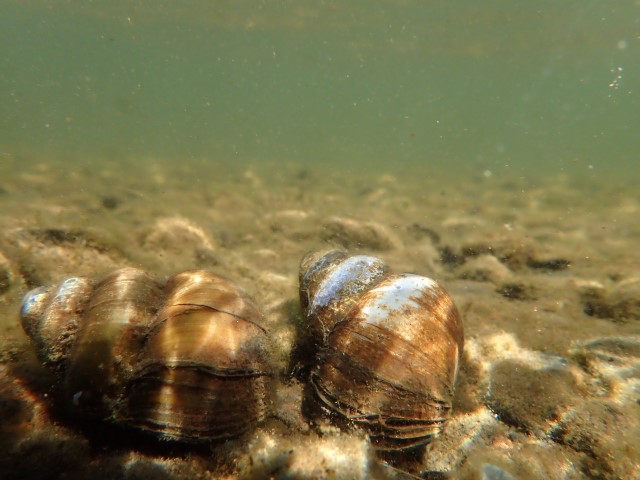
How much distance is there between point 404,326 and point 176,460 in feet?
5.01

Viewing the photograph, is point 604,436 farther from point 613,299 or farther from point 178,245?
point 178,245

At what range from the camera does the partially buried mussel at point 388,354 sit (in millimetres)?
1880

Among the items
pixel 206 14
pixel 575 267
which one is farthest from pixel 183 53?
pixel 575 267

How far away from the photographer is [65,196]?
6395 millimetres

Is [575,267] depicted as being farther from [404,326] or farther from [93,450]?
[93,450]

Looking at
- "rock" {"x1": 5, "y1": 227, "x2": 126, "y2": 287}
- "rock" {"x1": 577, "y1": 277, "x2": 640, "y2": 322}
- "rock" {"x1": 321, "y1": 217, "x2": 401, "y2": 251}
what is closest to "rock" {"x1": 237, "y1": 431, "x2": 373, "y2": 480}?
"rock" {"x1": 5, "y1": 227, "x2": 126, "y2": 287}

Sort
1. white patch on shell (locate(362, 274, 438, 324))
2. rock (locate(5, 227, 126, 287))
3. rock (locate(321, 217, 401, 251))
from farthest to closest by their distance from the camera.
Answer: rock (locate(321, 217, 401, 251))
rock (locate(5, 227, 126, 287))
white patch on shell (locate(362, 274, 438, 324))

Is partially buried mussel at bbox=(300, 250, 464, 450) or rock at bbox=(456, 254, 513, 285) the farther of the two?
rock at bbox=(456, 254, 513, 285)

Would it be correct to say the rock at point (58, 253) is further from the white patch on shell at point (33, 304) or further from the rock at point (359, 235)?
the rock at point (359, 235)

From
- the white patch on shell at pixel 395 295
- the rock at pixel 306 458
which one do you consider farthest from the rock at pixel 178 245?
the white patch on shell at pixel 395 295

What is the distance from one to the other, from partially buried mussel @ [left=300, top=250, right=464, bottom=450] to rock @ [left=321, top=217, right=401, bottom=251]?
2.91 metres

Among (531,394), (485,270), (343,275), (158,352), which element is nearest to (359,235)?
(485,270)

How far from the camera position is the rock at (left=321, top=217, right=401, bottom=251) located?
534 cm

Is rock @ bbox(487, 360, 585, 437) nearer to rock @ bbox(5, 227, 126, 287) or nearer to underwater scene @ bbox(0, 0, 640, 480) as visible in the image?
underwater scene @ bbox(0, 0, 640, 480)
